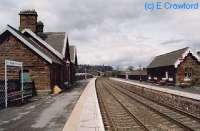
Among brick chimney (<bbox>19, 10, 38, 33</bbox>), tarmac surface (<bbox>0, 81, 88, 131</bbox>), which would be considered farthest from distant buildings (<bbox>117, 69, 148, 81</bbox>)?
tarmac surface (<bbox>0, 81, 88, 131</bbox>)

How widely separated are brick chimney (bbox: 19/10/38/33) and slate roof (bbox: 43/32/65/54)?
10.9ft

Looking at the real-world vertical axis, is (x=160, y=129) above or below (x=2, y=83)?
below

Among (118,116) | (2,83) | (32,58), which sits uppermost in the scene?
(32,58)

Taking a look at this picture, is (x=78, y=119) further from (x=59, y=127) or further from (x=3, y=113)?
(x=3, y=113)

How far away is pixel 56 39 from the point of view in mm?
38031

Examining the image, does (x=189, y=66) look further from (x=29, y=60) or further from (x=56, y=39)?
(x=29, y=60)

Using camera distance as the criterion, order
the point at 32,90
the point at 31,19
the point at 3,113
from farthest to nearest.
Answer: the point at 31,19 → the point at 32,90 → the point at 3,113

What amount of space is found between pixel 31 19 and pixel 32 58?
9032 millimetres

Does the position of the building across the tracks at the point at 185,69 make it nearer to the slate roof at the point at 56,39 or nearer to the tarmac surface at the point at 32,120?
the slate roof at the point at 56,39

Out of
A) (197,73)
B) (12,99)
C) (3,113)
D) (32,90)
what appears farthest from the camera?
(197,73)

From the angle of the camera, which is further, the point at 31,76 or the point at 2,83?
the point at 31,76

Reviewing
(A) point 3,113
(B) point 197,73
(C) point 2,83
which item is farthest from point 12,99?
(B) point 197,73

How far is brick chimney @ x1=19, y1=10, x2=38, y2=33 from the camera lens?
112 feet

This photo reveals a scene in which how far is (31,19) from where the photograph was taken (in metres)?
34.3
